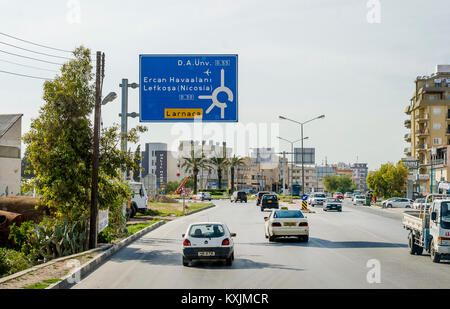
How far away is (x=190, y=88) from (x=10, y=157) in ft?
84.0

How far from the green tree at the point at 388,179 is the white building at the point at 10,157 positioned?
186ft

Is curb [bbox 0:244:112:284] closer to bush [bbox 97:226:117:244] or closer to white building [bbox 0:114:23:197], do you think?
bush [bbox 97:226:117:244]

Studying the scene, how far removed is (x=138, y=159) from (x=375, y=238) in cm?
1148

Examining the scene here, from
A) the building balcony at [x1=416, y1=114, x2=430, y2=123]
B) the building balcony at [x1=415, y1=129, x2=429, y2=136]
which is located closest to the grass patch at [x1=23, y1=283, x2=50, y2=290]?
the building balcony at [x1=415, y1=129, x2=429, y2=136]

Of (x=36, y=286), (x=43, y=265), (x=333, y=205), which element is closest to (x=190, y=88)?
(x=43, y=265)

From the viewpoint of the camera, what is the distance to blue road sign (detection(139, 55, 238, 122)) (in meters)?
25.7

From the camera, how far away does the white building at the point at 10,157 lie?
44719 millimetres

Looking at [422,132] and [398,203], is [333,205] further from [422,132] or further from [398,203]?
[422,132]

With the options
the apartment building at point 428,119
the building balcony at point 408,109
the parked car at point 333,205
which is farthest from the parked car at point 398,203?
the building balcony at point 408,109

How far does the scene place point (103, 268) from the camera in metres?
16.6

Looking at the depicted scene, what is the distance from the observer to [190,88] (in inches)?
1012

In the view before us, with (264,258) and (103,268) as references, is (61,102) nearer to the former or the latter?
(103,268)
